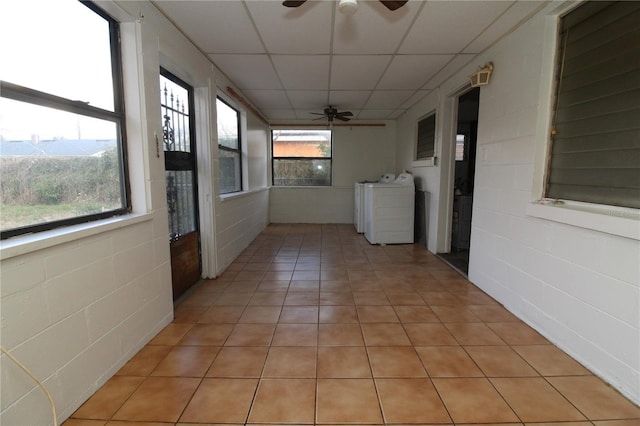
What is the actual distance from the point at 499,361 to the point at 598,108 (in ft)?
5.51

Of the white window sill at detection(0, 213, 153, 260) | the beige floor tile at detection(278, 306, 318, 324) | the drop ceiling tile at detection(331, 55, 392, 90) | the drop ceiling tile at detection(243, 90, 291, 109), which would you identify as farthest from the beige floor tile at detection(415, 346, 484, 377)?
the drop ceiling tile at detection(243, 90, 291, 109)

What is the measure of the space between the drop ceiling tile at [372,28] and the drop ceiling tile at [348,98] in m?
1.44

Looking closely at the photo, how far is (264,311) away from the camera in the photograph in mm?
2510

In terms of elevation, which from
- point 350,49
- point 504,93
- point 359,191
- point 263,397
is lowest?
point 263,397

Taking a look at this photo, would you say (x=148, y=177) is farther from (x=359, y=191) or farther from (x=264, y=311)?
(x=359, y=191)

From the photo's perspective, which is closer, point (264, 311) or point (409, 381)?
point (409, 381)

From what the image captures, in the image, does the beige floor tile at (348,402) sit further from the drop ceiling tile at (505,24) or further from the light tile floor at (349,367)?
the drop ceiling tile at (505,24)

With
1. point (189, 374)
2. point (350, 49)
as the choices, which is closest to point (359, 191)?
point (350, 49)

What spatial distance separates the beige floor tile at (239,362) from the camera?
173 cm

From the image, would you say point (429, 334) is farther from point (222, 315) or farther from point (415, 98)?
point (415, 98)

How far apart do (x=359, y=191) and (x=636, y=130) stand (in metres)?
4.26

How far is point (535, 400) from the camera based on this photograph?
5.01 ft

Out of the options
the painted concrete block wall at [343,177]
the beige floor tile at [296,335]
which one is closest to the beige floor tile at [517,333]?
the beige floor tile at [296,335]

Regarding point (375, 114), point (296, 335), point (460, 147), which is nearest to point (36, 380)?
point (296, 335)
